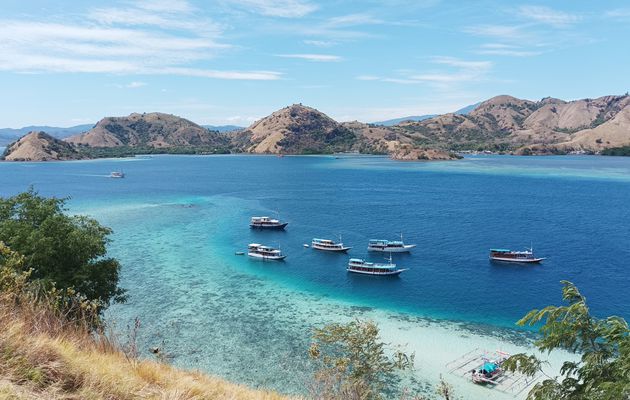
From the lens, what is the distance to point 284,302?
180 ft

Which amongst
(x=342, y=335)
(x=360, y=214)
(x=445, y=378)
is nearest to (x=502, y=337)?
(x=445, y=378)

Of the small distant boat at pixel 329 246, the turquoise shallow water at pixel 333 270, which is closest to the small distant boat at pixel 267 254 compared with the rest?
the turquoise shallow water at pixel 333 270

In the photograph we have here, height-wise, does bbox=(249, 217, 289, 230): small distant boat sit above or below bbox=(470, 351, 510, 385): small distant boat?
above

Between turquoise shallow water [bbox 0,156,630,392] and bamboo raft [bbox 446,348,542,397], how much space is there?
127 inches

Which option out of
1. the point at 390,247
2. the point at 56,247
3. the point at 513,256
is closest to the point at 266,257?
the point at 390,247

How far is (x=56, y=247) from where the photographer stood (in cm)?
3381

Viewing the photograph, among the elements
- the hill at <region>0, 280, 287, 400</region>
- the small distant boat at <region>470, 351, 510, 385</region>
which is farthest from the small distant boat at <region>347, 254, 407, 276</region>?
the hill at <region>0, 280, 287, 400</region>

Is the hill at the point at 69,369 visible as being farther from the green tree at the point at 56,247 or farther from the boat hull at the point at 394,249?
the boat hull at the point at 394,249

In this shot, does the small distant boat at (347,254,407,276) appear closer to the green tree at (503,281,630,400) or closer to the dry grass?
the green tree at (503,281,630,400)

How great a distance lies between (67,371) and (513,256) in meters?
72.8

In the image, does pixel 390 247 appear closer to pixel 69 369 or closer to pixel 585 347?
pixel 585 347

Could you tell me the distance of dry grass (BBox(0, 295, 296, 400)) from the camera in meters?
9.31

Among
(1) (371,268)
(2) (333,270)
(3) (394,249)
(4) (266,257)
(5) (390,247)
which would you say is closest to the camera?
(1) (371,268)

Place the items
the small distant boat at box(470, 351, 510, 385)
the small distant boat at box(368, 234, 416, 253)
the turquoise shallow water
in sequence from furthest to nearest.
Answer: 1. the small distant boat at box(368, 234, 416, 253)
2. the turquoise shallow water
3. the small distant boat at box(470, 351, 510, 385)
